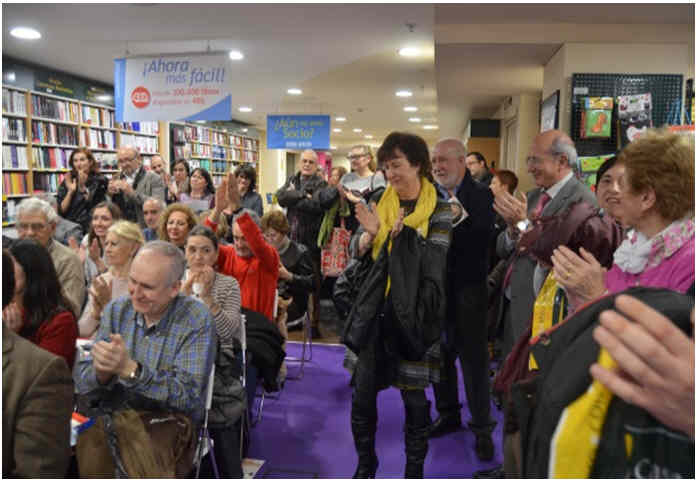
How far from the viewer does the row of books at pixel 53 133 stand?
23.9ft

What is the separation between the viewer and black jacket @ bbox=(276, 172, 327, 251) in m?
4.91

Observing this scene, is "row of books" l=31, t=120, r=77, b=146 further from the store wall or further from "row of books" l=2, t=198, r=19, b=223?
the store wall

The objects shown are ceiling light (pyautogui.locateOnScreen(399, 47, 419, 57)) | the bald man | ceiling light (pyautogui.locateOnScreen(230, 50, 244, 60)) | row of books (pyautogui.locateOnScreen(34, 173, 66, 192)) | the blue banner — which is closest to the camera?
the bald man

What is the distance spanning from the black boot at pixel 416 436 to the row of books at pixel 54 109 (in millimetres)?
6981

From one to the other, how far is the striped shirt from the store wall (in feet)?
13.0

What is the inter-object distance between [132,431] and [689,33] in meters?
5.13

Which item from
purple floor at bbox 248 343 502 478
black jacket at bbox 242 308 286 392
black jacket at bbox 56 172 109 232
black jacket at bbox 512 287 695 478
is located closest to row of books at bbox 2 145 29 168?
black jacket at bbox 56 172 109 232

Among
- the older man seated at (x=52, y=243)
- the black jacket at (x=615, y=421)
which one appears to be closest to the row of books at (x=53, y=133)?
the older man seated at (x=52, y=243)

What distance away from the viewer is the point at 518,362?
1.41 metres

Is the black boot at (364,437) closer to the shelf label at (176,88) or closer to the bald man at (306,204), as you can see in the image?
the bald man at (306,204)

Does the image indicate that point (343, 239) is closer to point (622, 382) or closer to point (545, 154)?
point (545, 154)

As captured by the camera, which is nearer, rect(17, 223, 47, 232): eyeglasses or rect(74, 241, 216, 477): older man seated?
rect(74, 241, 216, 477): older man seated

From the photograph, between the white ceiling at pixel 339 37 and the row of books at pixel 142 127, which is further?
the row of books at pixel 142 127

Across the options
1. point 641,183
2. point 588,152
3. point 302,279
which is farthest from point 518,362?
point 588,152
